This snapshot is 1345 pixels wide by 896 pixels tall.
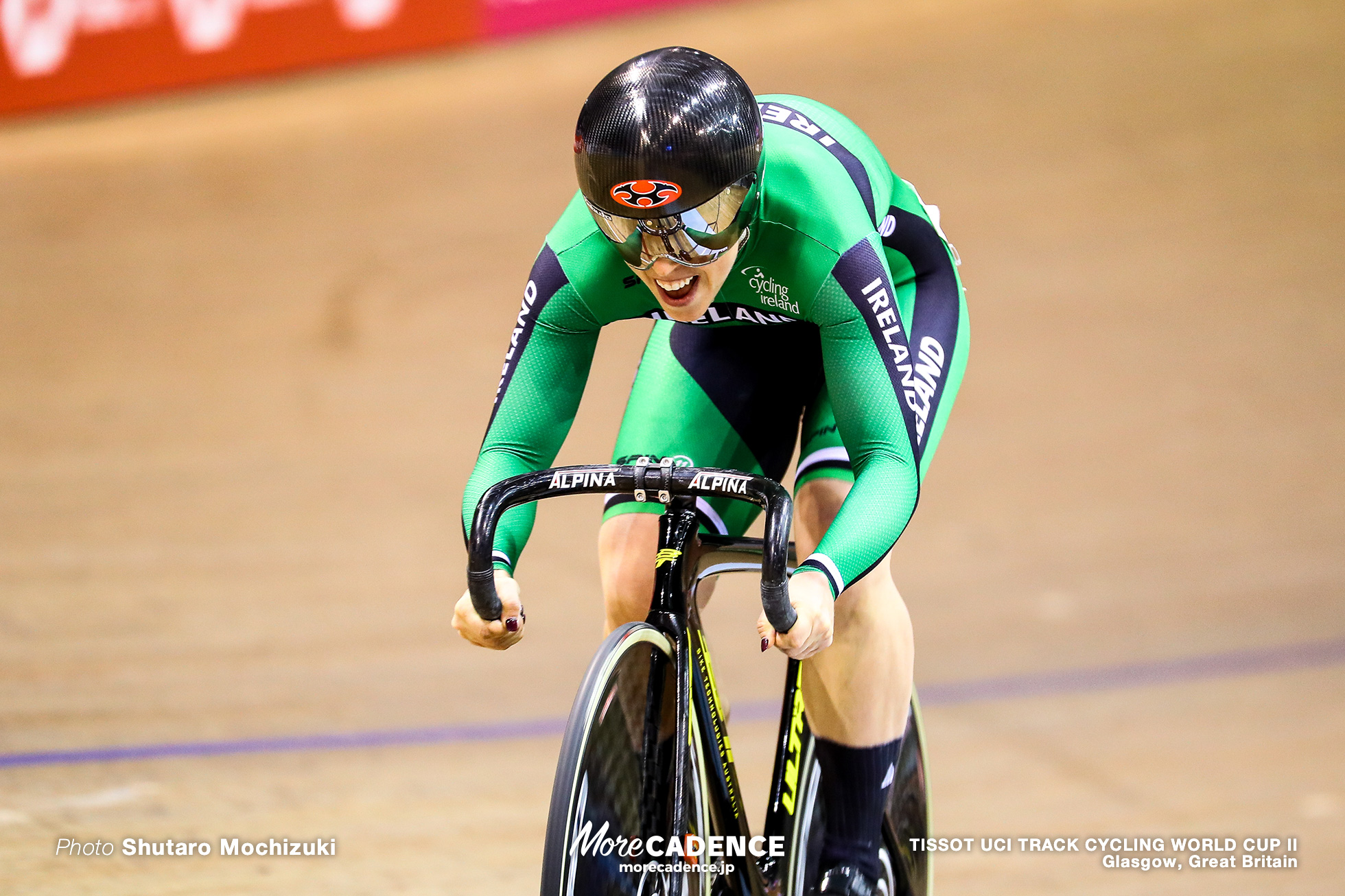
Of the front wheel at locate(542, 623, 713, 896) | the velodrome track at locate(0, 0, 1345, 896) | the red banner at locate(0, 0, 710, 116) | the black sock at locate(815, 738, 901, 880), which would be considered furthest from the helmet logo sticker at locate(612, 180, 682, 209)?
the red banner at locate(0, 0, 710, 116)

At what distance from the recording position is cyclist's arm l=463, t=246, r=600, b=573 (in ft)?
6.51

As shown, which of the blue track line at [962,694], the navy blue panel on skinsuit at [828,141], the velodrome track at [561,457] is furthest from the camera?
the blue track line at [962,694]

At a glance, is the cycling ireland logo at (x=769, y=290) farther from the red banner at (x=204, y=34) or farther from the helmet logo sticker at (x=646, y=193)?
the red banner at (x=204, y=34)

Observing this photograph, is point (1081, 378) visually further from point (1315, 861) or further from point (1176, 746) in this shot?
point (1315, 861)

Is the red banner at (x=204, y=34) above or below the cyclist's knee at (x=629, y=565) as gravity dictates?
above

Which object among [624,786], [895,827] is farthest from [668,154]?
[895,827]

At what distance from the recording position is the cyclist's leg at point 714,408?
2176mm

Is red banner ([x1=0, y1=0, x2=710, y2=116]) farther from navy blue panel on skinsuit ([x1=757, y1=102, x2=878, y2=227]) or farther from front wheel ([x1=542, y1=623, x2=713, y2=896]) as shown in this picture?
front wheel ([x1=542, y1=623, x2=713, y2=896])

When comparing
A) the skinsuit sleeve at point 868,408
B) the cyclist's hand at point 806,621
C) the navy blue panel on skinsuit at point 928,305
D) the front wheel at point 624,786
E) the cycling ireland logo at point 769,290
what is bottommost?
the front wheel at point 624,786

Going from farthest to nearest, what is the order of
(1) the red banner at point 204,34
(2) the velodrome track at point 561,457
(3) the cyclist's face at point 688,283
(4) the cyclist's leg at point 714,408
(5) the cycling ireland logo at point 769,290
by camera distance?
(1) the red banner at point 204,34
(2) the velodrome track at point 561,457
(4) the cyclist's leg at point 714,408
(5) the cycling ireland logo at point 769,290
(3) the cyclist's face at point 688,283

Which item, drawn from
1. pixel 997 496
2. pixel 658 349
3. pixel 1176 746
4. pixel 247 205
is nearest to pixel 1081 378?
pixel 997 496

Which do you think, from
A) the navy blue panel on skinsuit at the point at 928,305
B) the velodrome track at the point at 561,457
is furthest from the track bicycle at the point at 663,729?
the velodrome track at the point at 561,457

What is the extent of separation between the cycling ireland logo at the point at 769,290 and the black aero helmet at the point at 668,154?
0.17 m

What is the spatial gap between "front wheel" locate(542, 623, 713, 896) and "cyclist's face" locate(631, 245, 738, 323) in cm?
43
